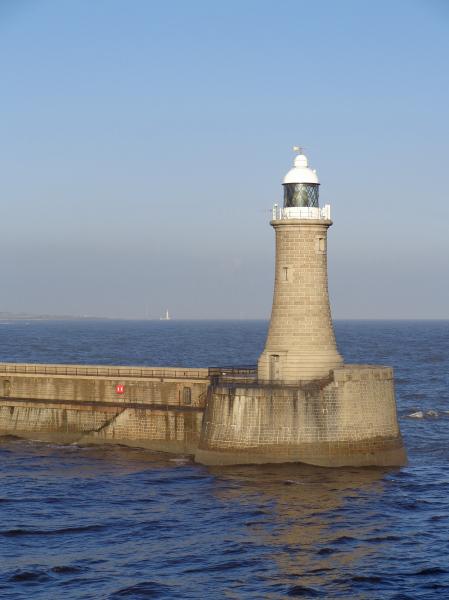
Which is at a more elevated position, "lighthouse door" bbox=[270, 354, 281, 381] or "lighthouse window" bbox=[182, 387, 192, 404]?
"lighthouse door" bbox=[270, 354, 281, 381]

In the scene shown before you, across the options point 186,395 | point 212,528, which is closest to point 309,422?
point 212,528

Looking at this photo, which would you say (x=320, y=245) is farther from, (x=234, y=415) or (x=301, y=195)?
(x=234, y=415)

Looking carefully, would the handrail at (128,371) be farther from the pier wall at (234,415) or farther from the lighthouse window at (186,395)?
the lighthouse window at (186,395)

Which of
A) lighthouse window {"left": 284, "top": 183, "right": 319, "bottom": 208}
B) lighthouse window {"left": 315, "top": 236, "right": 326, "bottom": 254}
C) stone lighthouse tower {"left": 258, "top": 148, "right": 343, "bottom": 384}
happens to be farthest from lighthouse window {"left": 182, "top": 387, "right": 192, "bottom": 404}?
lighthouse window {"left": 284, "top": 183, "right": 319, "bottom": 208}

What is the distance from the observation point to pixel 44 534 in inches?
1400

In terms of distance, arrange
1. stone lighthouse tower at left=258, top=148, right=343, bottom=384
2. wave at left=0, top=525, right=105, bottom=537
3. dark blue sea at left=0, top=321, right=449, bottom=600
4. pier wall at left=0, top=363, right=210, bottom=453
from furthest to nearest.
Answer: pier wall at left=0, top=363, right=210, bottom=453 < stone lighthouse tower at left=258, top=148, right=343, bottom=384 < wave at left=0, top=525, right=105, bottom=537 < dark blue sea at left=0, top=321, right=449, bottom=600

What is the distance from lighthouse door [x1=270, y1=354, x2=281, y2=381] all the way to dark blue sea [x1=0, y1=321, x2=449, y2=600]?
437cm

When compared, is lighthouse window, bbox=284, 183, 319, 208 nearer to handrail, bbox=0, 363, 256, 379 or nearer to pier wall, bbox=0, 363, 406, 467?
pier wall, bbox=0, 363, 406, 467

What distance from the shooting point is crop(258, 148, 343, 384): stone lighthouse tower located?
45062mm

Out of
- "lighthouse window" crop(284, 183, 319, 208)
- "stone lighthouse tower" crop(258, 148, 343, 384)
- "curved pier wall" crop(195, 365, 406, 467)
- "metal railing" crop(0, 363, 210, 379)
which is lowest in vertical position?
"curved pier wall" crop(195, 365, 406, 467)

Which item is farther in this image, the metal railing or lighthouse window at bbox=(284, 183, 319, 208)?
the metal railing

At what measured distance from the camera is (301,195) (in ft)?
150

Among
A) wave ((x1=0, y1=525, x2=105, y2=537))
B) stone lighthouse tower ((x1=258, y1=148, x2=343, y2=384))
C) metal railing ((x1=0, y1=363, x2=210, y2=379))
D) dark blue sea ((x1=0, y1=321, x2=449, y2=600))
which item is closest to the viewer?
dark blue sea ((x1=0, y1=321, x2=449, y2=600))

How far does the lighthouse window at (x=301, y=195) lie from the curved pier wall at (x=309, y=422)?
730 cm
